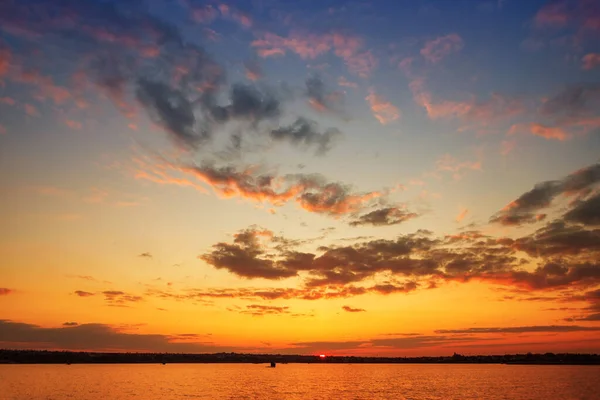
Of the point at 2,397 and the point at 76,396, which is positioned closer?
the point at 2,397

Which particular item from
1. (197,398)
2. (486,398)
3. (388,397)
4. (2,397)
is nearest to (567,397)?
(486,398)

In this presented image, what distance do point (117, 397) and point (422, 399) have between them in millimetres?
77746

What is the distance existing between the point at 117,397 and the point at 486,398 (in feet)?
311

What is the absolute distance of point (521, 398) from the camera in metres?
122

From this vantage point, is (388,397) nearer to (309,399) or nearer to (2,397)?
(309,399)

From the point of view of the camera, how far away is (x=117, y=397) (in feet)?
397

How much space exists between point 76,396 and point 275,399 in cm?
5042

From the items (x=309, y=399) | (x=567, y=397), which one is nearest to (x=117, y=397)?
(x=309, y=399)

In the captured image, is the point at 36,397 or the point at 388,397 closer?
the point at 36,397

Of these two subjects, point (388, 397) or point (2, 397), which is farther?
point (388, 397)

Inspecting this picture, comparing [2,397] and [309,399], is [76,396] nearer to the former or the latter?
[2,397]

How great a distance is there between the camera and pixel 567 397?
122 metres

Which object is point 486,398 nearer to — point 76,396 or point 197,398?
point 197,398

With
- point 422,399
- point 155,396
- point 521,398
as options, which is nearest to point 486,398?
point 521,398
